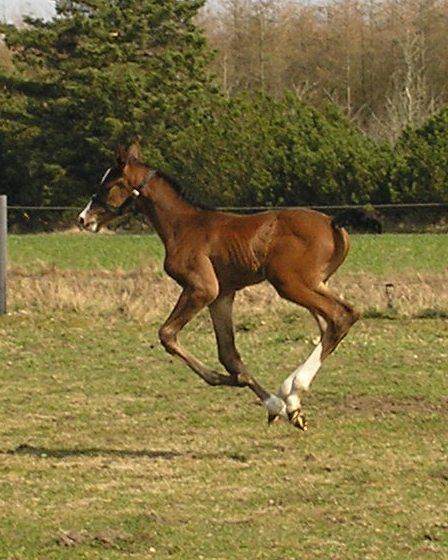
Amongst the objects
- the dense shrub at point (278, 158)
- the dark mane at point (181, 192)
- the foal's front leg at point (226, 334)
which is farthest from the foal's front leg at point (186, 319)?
the dense shrub at point (278, 158)

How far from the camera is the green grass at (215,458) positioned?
280 inches

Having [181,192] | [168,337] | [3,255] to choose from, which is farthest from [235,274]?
[3,255]

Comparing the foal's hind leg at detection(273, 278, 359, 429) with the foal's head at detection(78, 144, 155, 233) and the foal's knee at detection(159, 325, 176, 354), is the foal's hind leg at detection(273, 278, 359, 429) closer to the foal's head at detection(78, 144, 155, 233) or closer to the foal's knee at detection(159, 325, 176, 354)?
the foal's knee at detection(159, 325, 176, 354)

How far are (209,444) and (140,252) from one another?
2286cm

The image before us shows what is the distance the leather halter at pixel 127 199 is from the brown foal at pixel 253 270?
0.25 metres

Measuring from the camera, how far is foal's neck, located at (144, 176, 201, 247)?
33.9ft

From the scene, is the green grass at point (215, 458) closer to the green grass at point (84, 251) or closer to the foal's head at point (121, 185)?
the foal's head at point (121, 185)

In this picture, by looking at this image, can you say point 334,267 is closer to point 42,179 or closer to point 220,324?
point 220,324

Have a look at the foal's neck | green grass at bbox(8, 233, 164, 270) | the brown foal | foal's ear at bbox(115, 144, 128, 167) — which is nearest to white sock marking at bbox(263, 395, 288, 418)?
the brown foal

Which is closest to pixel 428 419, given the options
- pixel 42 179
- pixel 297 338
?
pixel 297 338

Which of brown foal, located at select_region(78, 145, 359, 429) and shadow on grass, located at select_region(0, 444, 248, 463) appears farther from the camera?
brown foal, located at select_region(78, 145, 359, 429)

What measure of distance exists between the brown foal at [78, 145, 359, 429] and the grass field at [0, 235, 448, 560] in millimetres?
452

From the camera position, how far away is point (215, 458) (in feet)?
30.8

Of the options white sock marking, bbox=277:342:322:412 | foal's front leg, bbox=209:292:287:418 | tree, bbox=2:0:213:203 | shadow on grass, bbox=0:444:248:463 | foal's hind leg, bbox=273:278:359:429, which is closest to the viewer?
shadow on grass, bbox=0:444:248:463
